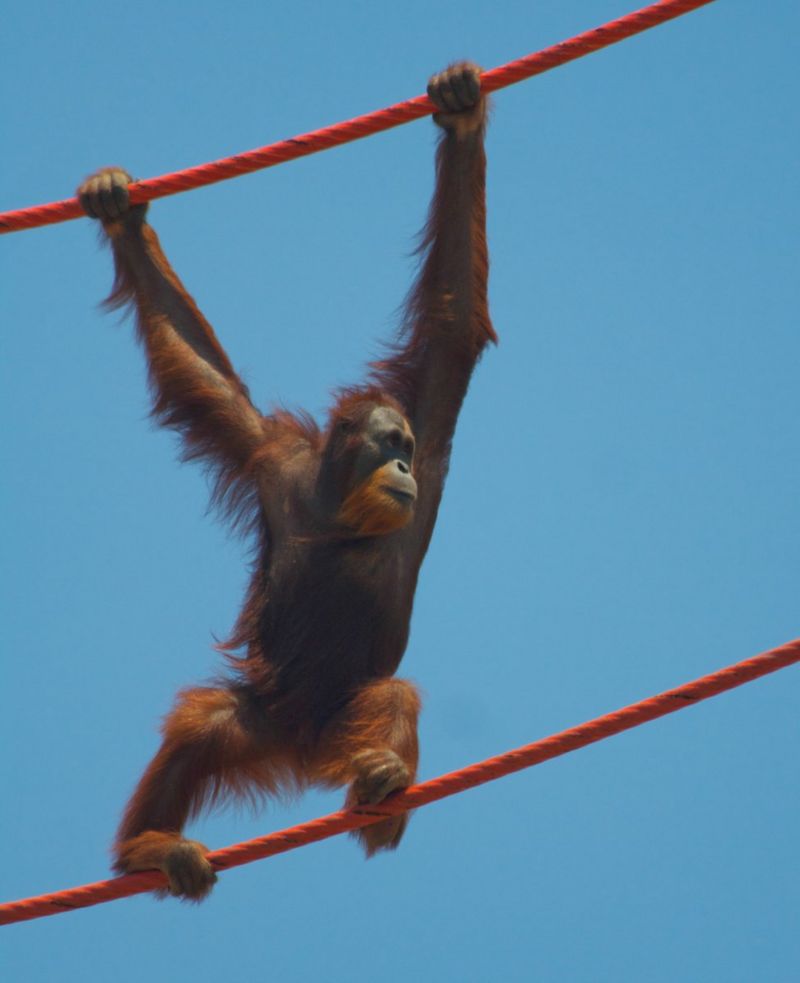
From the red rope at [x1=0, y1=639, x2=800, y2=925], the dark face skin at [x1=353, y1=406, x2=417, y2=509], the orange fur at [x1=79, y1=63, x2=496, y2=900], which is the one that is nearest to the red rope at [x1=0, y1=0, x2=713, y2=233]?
the orange fur at [x1=79, y1=63, x2=496, y2=900]

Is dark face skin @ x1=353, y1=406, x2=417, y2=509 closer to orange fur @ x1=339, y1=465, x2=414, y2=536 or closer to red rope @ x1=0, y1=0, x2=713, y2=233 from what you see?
orange fur @ x1=339, y1=465, x2=414, y2=536

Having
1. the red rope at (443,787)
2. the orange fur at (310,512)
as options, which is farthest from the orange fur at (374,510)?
the red rope at (443,787)

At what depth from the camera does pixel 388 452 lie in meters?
7.17

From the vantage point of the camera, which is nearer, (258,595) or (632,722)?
(632,722)

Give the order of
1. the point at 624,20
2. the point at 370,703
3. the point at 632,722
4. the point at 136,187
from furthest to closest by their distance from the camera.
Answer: the point at 136,187, the point at 370,703, the point at 624,20, the point at 632,722

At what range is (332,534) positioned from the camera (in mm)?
7215

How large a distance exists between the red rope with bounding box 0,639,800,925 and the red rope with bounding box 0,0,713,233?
7.63 ft

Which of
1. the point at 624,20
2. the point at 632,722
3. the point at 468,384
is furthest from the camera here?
the point at 468,384

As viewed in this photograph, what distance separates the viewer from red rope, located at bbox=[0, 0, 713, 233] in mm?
6180

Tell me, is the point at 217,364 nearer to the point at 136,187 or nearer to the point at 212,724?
the point at 136,187

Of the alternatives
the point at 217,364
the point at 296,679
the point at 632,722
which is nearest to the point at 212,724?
the point at 296,679

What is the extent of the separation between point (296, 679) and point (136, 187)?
2.05 m

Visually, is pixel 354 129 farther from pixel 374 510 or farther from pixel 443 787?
pixel 443 787

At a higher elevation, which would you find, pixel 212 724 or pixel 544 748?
pixel 212 724
